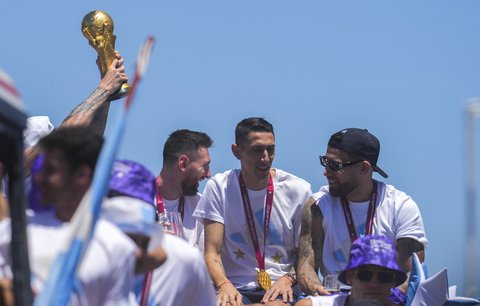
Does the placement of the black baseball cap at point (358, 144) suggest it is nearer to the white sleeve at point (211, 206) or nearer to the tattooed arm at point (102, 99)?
the white sleeve at point (211, 206)

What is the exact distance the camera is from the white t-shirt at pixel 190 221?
9969 millimetres

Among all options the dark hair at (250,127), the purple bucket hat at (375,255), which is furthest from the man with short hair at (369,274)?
the dark hair at (250,127)

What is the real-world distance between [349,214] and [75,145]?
5.30 metres

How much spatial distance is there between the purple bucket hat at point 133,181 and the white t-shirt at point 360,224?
418 centimetres

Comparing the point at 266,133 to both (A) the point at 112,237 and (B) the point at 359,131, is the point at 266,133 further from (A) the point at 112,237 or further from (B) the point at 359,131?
(A) the point at 112,237

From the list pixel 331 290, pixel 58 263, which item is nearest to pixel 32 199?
pixel 58 263

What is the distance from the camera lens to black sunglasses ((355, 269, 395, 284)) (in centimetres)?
769

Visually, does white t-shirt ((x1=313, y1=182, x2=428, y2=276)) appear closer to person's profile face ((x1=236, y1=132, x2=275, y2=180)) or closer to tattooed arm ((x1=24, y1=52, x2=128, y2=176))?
person's profile face ((x1=236, y1=132, x2=275, y2=180))

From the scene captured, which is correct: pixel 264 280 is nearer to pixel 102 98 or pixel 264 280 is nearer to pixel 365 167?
pixel 365 167

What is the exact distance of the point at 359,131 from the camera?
9.62 m

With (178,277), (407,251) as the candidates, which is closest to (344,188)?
(407,251)

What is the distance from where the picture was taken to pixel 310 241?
9328 mm

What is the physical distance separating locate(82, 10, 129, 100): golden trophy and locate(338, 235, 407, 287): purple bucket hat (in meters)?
2.47

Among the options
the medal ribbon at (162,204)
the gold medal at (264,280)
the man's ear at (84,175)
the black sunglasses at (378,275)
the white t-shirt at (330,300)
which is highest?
the man's ear at (84,175)
